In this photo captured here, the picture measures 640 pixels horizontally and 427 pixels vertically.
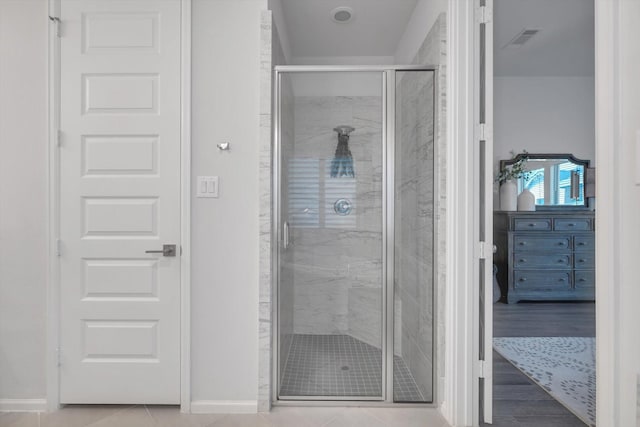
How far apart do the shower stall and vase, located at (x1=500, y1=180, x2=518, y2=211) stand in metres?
2.80

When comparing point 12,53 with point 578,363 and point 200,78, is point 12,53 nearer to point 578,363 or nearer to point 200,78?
point 200,78

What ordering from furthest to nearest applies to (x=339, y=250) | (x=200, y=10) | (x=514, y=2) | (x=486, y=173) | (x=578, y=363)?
(x=514, y=2), (x=578, y=363), (x=339, y=250), (x=200, y=10), (x=486, y=173)

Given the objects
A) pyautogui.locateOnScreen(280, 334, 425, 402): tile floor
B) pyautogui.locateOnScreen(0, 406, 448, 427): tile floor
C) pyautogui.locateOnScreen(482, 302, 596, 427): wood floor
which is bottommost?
pyautogui.locateOnScreen(0, 406, 448, 427): tile floor

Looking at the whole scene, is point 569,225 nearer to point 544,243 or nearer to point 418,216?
point 544,243

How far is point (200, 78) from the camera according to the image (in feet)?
6.68

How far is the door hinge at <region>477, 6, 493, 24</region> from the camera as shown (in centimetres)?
185

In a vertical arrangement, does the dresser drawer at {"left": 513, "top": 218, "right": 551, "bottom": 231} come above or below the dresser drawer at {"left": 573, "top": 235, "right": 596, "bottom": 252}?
above

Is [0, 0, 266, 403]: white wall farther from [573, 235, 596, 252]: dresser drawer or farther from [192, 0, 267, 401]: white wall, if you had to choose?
[573, 235, 596, 252]: dresser drawer

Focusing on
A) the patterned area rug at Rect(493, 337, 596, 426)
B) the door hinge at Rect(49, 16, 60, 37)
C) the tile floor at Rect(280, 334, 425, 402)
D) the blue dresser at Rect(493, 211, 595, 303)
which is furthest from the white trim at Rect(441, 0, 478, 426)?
the blue dresser at Rect(493, 211, 595, 303)

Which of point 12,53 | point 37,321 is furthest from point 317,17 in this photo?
point 37,321

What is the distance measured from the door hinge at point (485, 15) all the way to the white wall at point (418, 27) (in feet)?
0.65

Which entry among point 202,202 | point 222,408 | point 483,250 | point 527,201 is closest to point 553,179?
point 527,201

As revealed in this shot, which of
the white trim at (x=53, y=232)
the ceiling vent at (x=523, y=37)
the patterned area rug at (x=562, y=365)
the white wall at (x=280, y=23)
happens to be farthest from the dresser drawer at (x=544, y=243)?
the white trim at (x=53, y=232)

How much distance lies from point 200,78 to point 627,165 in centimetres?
194
